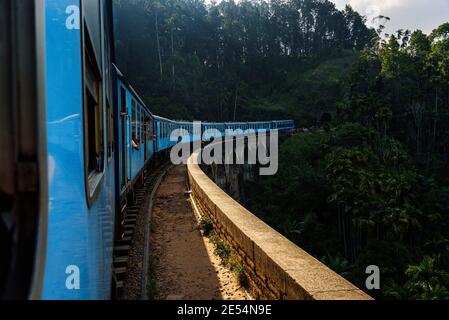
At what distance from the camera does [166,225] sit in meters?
8.78

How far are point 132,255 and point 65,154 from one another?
5425 mm

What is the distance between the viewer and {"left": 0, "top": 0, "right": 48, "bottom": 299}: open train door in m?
1.03

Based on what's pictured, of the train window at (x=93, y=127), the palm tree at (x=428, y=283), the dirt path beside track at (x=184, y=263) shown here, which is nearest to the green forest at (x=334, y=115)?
the palm tree at (x=428, y=283)

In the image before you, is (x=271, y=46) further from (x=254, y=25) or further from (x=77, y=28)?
(x=77, y=28)

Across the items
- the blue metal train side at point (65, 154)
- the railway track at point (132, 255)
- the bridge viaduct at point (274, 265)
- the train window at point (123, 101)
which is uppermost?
the train window at point (123, 101)

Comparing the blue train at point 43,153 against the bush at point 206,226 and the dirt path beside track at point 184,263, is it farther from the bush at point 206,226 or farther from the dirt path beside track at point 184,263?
the bush at point 206,226

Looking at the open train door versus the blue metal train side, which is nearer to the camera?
the open train door

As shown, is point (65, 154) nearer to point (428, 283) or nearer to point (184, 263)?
point (184, 263)

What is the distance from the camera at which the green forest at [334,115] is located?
34.7 m

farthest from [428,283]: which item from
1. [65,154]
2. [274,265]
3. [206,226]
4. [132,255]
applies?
[65,154]

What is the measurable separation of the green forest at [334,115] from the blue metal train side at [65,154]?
66.0 ft

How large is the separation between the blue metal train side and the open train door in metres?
0.14

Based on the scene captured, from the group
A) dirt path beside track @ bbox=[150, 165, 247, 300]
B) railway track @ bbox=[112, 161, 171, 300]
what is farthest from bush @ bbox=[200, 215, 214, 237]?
railway track @ bbox=[112, 161, 171, 300]

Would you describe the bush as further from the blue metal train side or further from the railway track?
the blue metal train side
